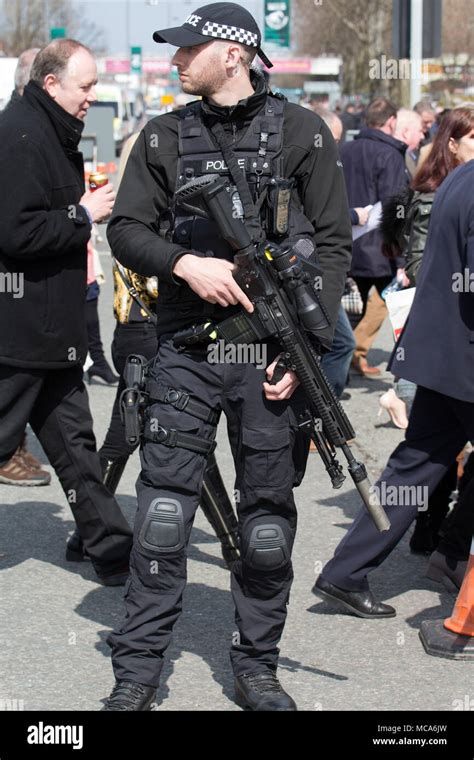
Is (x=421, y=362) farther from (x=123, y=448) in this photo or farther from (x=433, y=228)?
(x=123, y=448)

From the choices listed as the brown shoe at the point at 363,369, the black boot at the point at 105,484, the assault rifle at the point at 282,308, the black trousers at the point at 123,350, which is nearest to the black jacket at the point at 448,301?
the assault rifle at the point at 282,308

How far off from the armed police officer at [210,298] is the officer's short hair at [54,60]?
3.48ft

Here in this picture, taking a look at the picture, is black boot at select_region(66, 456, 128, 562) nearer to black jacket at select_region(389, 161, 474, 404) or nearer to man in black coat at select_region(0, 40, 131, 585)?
man in black coat at select_region(0, 40, 131, 585)

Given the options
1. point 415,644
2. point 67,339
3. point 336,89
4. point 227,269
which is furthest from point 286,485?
point 336,89

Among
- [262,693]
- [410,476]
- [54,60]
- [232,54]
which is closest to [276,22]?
[54,60]

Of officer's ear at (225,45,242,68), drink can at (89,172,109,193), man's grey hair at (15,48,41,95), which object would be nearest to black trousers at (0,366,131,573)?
drink can at (89,172,109,193)

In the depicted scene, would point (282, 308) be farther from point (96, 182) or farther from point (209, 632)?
point (96, 182)

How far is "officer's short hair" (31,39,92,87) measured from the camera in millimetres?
4738

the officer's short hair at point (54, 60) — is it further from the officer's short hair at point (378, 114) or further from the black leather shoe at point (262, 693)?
the officer's short hair at point (378, 114)

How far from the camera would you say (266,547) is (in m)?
3.81

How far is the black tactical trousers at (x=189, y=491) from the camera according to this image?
12.2 ft

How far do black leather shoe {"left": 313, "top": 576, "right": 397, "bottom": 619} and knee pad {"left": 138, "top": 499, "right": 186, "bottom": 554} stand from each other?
122 cm

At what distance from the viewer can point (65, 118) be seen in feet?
15.6

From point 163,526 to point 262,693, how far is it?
0.61 metres
